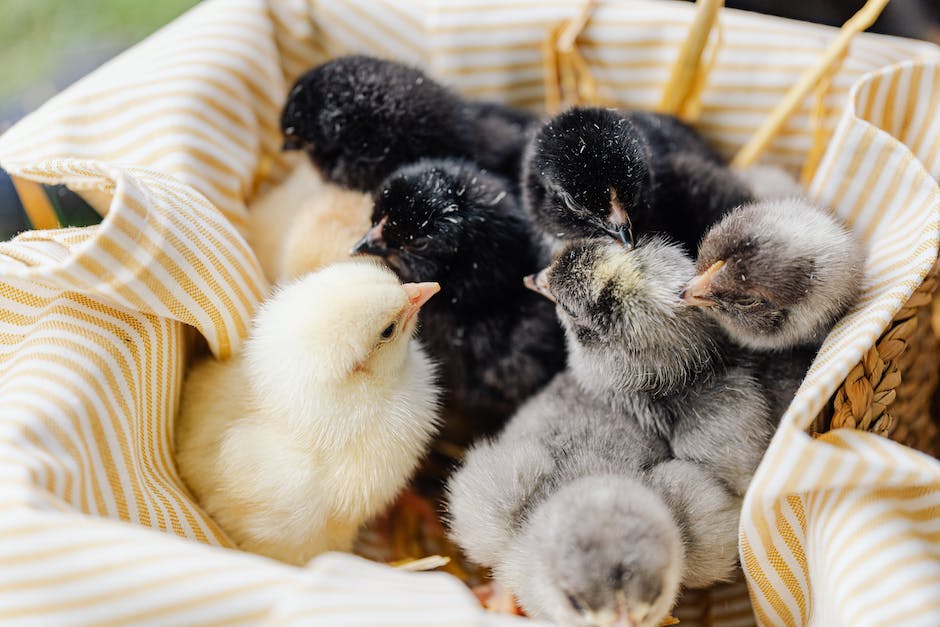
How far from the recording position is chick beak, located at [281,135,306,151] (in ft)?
3.97

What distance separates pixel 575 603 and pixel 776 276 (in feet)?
1.39

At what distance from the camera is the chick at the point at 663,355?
3.03 feet

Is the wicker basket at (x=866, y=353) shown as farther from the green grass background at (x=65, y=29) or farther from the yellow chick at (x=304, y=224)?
the green grass background at (x=65, y=29)

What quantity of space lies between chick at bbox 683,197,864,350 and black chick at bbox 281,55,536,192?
45 cm

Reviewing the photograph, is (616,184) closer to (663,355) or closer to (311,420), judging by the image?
(663,355)

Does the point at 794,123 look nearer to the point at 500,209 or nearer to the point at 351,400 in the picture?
the point at 500,209

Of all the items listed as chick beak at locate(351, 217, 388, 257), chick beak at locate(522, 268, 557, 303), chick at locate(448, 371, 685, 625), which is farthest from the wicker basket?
chick beak at locate(351, 217, 388, 257)

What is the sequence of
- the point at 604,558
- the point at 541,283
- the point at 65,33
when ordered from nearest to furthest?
the point at 604,558
the point at 541,283
the point at 65,33

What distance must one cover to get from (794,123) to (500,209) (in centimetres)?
54

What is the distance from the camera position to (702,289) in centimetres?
90

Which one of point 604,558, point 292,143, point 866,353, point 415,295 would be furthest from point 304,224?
point 866,353

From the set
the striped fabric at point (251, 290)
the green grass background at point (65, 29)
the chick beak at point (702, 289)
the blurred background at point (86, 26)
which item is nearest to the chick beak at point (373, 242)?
the striped fabric at point (251, 290)

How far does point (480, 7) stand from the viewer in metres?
1.29

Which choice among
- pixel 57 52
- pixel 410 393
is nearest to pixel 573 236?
pixel 410 393
